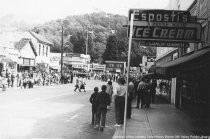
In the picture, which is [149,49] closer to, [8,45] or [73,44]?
[73,44]

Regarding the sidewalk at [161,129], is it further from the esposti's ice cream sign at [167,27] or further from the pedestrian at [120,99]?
the esposti's ice cream sign at [167,27]

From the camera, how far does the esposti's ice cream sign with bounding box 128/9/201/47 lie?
46.2 ft

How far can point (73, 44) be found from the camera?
125 metres

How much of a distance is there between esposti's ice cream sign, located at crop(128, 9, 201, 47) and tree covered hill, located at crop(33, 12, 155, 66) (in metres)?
77.8

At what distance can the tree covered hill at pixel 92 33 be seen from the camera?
10400 centimetres

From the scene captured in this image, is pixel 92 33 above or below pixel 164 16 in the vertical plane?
above

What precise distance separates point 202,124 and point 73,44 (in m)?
A: 111

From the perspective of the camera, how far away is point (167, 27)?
14.1 meters

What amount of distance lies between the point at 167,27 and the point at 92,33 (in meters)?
104

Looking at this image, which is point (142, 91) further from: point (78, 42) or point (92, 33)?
point (78, 42)

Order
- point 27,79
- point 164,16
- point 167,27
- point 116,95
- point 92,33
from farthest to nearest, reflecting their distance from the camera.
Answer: point 92,33, point 27,79, point 164,16, point 167,27, point 116,95

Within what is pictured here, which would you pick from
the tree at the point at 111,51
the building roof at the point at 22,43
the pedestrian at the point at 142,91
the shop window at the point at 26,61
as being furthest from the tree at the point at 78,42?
the pedestrian at the point at 142,91

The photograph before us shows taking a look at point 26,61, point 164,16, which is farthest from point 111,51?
point 164,16

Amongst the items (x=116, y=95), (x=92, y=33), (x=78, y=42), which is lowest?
(x=116, y=95)
